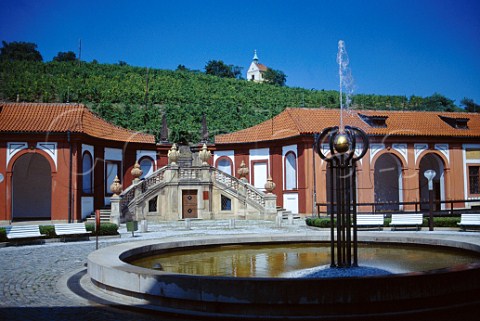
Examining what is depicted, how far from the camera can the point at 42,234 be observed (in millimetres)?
19359

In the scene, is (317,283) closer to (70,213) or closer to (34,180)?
(70,213)

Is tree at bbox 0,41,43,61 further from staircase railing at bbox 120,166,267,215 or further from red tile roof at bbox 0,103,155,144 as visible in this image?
staircase railing at bbox 120,166,267,215

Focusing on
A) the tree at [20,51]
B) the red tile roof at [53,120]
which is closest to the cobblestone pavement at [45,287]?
the red tile roof at [53,120]

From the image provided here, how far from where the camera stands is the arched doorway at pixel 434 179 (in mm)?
34906

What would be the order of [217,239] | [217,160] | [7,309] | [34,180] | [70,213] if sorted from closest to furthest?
1. [7,309]
2. [217,239]
3. [70,213]
4. [34,180]
5. [217,160]

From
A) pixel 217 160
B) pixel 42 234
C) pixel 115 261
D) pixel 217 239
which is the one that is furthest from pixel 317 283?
pixel 217 160

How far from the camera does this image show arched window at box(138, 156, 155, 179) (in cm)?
3531

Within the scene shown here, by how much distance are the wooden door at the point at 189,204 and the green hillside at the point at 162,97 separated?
14031 mm

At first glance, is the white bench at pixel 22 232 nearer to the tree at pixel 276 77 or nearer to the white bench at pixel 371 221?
the white bench at pixel 371 221

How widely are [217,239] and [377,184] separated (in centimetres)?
2471

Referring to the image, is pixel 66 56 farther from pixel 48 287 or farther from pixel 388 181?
pixel 48 287

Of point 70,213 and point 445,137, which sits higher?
point 445,137

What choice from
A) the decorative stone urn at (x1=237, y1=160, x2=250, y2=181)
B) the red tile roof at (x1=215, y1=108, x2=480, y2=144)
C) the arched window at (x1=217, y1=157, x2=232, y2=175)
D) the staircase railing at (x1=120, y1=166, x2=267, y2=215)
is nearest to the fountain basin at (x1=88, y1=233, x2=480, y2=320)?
the staircase railing at (x1=120, y1=166, x2=267, y2=215)

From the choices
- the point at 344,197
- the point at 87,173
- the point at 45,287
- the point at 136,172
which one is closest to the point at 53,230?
the point at 45,287
